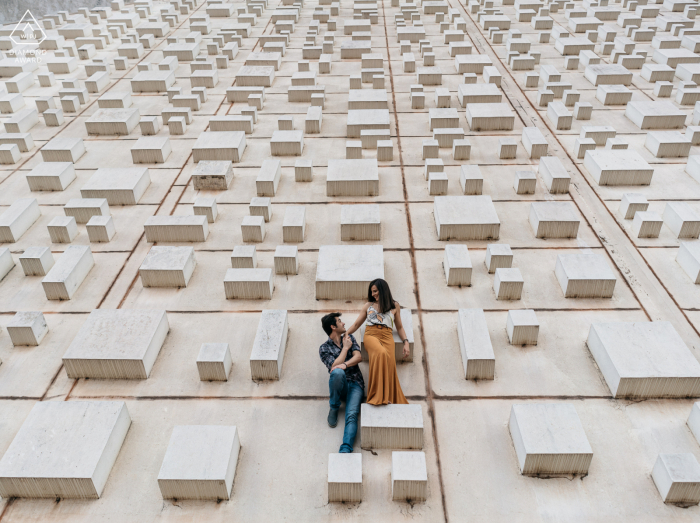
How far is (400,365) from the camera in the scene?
715 cm

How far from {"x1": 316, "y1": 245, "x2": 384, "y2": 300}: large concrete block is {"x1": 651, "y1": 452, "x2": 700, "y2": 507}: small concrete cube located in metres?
4.27

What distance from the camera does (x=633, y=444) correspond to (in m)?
6.10

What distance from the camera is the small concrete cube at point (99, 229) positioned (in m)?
9.66

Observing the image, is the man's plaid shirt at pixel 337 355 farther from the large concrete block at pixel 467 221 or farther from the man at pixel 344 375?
the large concrete block at pixel 467 221

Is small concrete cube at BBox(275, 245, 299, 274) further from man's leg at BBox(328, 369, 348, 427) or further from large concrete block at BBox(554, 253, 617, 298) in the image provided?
large concrete block at BBox(554, 253, 617, 298)

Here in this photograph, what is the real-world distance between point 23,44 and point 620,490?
79.7 ft

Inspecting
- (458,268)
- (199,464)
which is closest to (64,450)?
(199,464)

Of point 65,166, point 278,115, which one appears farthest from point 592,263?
point 65,166

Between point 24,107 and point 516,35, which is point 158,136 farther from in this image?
point 516,35

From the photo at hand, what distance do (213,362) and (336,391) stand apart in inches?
65.4

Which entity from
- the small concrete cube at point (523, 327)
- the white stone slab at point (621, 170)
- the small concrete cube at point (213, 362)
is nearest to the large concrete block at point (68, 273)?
the small concrete cube at point (213, 362)

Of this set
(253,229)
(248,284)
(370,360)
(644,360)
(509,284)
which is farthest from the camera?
(253,229)

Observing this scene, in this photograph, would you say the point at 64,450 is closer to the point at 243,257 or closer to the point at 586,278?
the point at 243,257

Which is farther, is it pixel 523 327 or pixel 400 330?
pixel 523 327
